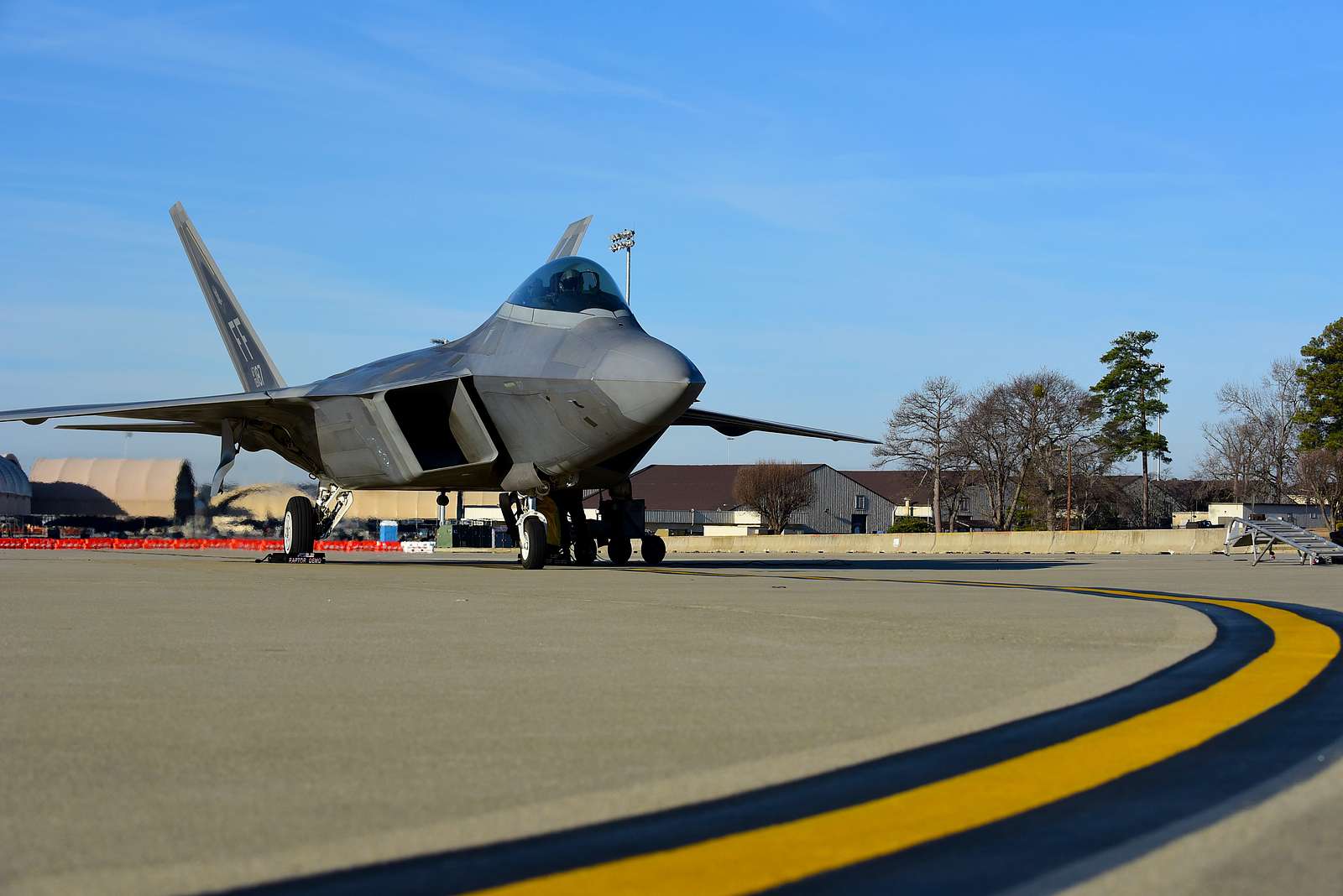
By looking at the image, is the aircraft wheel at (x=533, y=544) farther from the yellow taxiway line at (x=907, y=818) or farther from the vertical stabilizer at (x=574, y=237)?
the yellow taxiway line at (x=907, y=818)

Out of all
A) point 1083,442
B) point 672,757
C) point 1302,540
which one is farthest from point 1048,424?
point 672,757

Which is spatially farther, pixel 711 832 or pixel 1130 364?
pixel 1130 364

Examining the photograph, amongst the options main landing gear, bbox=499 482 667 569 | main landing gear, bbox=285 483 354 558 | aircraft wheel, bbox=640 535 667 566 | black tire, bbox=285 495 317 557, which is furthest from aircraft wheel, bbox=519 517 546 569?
black tire, bbox=285 495 317 557

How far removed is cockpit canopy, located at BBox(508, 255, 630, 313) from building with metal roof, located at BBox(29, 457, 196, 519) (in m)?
56.3

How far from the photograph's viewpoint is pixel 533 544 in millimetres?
18578

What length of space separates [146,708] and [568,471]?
1439 centimetres

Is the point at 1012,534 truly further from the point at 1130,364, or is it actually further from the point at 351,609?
the point at 1130,364

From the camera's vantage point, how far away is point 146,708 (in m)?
4.72

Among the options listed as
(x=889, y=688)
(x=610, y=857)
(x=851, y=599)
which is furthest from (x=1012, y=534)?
(x=610, y=857)

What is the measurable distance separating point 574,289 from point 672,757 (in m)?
15.3

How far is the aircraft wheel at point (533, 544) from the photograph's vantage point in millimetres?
18594

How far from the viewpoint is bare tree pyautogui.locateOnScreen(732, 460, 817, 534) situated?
9656 centimetres

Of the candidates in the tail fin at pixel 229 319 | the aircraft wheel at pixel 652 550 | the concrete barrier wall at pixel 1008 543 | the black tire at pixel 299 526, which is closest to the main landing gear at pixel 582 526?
the aircraft wheel at pixel 652 550

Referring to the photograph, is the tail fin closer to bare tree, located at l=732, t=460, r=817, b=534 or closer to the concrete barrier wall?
the concrete barrier wall
